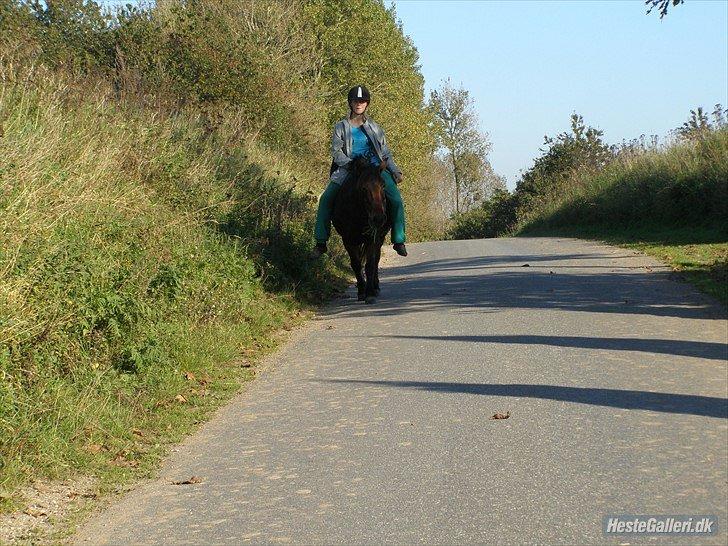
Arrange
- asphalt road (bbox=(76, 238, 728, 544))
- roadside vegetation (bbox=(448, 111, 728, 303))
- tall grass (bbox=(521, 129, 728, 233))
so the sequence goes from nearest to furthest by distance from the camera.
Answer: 1. asphalt road (bbox=(76, 238, 728, 544))
2. roadside vegetation (bbox=(448, 111, 728, 303))
3. tall grass (bbox=(521, 129, 728, 233))

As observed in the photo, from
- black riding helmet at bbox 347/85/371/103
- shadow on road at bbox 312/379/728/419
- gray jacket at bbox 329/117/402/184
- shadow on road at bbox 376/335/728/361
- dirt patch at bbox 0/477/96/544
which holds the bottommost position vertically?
dirt patch at bbox 0/477/96/544

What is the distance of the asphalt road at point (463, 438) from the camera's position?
6.11 meters

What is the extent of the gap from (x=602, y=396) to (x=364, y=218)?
8.10m

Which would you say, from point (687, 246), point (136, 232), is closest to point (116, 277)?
→ point (136, 232)

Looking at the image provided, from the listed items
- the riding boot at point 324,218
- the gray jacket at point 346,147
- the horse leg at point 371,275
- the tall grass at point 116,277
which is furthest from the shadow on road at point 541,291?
the gray jacket at point 346,147

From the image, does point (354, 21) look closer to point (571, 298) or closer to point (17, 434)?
point (571, 298)

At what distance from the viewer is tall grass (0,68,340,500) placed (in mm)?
8031

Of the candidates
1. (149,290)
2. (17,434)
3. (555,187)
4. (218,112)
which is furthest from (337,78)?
(17,434)

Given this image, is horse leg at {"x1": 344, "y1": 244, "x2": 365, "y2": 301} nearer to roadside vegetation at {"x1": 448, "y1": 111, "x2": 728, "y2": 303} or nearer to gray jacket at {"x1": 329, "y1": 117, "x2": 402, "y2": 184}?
gray jacket at {"x1": 329, "y1": 117, "x2": 402, "y2": 184}

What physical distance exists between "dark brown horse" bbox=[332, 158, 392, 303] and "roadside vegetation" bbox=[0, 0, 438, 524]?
981 mm

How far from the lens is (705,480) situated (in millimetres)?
6422

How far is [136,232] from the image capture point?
11.5 m

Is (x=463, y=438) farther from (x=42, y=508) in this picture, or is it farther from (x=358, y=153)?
(x=358, y=153)

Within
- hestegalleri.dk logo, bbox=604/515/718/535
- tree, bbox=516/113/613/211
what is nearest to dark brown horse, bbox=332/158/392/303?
hestegalleri.dk logo, bbox=604/515/718/535
